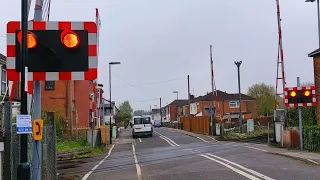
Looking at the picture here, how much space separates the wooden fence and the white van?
622 centimetres

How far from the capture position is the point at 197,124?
52375 millimetres

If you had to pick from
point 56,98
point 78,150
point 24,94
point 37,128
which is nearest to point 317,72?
point 78,150

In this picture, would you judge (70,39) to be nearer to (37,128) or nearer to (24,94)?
→ (24,94)

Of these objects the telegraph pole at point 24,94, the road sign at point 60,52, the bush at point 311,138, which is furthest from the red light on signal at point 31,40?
the bush at point 311,138

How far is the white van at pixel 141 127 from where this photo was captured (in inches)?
1821

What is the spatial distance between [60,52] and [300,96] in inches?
733

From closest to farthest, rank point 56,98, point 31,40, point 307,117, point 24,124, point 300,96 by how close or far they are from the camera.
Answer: point 24,124 < point 31,40 < point 300,96 < point 307,117 < point 56,98

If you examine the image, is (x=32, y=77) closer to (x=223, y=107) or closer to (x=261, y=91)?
(x=223, y=107)

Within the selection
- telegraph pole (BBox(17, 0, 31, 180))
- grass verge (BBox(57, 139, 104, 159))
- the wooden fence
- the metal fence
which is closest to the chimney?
grass verge (BBox(57, 139, 104, 159))

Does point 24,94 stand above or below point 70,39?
below

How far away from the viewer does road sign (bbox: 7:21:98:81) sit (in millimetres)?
5887

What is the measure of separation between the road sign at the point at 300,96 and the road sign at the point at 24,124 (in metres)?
18.8

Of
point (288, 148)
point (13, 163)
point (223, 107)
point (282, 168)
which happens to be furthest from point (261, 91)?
point (13, 163)

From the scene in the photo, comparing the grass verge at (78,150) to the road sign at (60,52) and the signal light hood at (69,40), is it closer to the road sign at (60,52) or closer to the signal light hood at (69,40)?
the road sign at (60,52)
